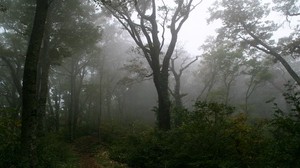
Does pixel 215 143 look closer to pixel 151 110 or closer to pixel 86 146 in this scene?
pixel 151 110

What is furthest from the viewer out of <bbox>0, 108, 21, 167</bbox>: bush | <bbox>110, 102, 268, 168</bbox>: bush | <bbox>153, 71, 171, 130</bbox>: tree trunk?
<bbox>153, 71, 171, 130</bbox>: tree trunk

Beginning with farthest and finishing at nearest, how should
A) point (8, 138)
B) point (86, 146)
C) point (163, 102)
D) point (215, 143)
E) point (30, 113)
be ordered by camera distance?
point (86, 146), point (163, 102), point (8, 138), point (215, 143), point (30, 113)

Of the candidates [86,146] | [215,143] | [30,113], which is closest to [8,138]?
[30,113]

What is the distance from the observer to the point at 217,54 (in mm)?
33188

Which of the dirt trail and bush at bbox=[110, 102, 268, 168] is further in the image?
the dirt trail

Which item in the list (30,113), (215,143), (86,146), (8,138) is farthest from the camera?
(86,146)

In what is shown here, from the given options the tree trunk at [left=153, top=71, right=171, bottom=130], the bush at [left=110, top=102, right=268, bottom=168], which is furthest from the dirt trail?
the bush at [left=110, top=102, right=268, bottom=168]

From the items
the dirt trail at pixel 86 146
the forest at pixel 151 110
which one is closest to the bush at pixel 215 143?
the forest at pixel 151 110

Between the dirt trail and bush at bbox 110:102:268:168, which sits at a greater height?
the dirt trail

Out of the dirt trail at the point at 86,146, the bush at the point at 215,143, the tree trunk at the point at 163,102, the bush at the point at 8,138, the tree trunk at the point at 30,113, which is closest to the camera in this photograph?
the tree trunk at the point at 30,113

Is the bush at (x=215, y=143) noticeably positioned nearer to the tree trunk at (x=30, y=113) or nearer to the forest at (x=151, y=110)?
the forest at (x=151, y=110)

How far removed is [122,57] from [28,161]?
1619 inches

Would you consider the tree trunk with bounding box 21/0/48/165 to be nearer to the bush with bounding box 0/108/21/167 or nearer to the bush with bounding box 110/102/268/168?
the bush with bounding box 0/108/21/167

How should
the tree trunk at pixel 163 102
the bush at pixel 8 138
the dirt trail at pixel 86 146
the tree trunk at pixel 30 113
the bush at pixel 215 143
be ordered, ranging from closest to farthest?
the tree trunk at pixel 30 113 → the bush at pixel 215 143 → the bush at pixel 8 138 → the tree trunk at pixel 163 102 → the dirt trail at pixel 86 146
